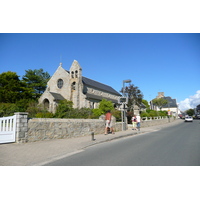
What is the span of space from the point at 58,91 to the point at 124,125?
27.3 metres

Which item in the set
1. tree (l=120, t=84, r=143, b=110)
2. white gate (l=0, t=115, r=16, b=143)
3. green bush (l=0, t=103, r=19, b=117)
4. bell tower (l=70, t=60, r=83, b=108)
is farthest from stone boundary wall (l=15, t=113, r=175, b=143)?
bell tower (l=70, t=60, r=83, b=108)

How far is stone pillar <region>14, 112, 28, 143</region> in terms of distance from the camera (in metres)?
8.54

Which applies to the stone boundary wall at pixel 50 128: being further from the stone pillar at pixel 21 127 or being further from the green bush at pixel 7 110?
the green bush at pixel 7 110

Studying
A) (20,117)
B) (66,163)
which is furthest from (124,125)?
(66,163)

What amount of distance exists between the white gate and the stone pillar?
20 centimetres

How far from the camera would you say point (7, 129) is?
8391mm

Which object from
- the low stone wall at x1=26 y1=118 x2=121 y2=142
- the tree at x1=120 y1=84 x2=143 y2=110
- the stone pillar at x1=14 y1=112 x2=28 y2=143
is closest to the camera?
the stone pillar at x1=14 y1=112 x2=28 y2=143

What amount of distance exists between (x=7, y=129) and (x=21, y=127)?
2.07 feet

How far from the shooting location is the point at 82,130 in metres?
12.5

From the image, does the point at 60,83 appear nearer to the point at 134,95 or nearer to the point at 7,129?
the point at 134,95

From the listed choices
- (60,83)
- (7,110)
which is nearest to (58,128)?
(7,110)

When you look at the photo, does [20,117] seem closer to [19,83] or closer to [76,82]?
[76,82]

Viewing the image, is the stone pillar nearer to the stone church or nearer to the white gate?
the white gate

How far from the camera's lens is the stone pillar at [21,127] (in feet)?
28.0
